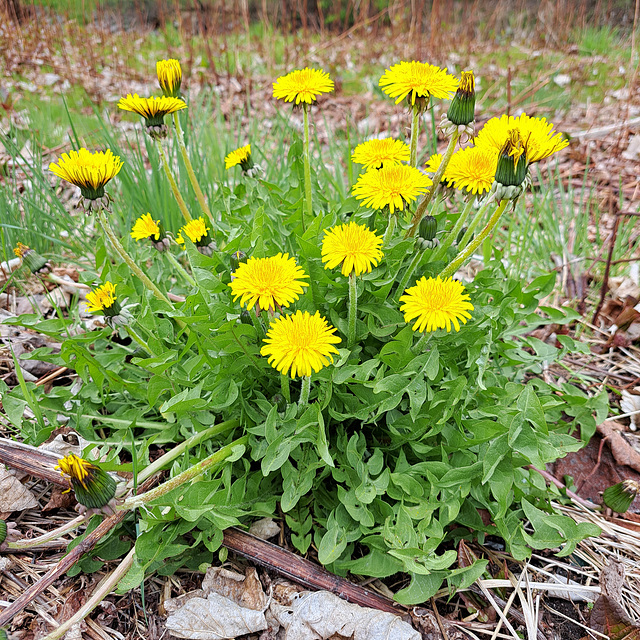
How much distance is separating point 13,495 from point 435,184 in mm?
1553

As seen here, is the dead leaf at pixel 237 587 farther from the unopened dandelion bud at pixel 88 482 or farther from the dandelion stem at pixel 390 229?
the dandelion stem at pixel 390 229

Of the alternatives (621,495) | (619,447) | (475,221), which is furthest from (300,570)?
(619,447)

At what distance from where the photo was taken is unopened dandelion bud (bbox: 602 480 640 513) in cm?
153

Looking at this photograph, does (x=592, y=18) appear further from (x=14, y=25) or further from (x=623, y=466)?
(x=623, y=466)

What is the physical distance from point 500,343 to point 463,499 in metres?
0.56

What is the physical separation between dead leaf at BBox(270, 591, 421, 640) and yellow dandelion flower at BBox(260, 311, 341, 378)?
0.63 m

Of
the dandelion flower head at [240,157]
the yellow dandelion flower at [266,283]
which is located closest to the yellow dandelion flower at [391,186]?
the yellow dandelion flower at [266,283]

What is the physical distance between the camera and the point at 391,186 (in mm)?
1384

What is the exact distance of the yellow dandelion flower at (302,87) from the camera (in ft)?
5.24

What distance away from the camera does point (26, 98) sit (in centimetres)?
509

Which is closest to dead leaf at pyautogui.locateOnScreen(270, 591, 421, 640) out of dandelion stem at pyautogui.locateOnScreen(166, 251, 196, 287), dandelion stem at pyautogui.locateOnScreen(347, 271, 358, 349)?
dandelion stem at pyautogui.locateOnScreen(347, 271, 358, 349)

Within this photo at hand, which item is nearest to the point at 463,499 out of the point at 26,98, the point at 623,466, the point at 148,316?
the point at 623,466

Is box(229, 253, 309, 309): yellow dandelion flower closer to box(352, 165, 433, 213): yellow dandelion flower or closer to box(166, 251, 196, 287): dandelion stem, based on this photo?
box(352, 165, 433, 213): yellow dandelion flower

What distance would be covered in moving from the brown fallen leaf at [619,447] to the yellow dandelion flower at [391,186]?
1163mm
